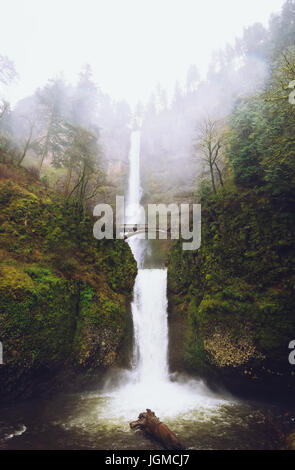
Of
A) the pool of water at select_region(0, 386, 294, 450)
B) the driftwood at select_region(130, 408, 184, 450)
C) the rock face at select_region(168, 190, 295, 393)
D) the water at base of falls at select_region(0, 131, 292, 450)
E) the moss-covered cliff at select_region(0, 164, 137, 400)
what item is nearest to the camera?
the driftwood at select_region(130, 408, 184, 450)

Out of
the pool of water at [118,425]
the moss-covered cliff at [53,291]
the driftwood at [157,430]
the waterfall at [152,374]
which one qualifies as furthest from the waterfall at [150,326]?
the driftwood at [157,430]

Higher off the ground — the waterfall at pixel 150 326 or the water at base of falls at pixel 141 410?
the waterfall at pixel 150 326

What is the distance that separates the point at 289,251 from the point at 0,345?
12.7 meters

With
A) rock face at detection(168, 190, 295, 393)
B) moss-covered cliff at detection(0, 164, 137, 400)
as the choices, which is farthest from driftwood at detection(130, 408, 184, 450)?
rock face at detection(168, 190, 295, 393)

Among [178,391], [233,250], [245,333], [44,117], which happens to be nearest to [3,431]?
[178,391]

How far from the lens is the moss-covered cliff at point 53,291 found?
9023 mm

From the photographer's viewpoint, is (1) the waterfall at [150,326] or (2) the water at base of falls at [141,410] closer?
(2) the water at base of falls at [141,410]

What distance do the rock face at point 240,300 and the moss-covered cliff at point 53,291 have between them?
149 inches

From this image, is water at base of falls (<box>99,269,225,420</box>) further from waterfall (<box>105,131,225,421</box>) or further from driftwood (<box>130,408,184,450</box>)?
driftwood (<box>130,408,184,450</box>)

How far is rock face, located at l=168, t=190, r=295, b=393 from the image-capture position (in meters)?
9.89

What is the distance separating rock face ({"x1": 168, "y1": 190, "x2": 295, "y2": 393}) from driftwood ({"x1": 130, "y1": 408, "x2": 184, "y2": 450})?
4226mm

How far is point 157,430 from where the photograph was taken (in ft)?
24.4

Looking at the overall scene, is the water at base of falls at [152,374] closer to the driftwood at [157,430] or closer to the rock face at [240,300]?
the rock face at [240,300]

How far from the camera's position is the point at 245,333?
10367 mm
